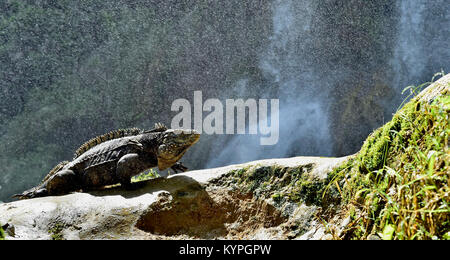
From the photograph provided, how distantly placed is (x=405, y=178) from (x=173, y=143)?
6.70 ft

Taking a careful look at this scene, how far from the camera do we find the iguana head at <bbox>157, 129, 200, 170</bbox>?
3.64 meters

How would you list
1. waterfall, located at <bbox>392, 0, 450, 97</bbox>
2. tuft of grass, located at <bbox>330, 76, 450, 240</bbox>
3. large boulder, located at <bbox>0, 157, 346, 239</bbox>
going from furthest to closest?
waterfall, located at <bbox>392, 0, 450, 97</bbox>, large boulder, located at <bbox>0, 157, 346, 239</bbox>, tuft of grass, located at <bbox>330, 76, 450, 240</bbox>

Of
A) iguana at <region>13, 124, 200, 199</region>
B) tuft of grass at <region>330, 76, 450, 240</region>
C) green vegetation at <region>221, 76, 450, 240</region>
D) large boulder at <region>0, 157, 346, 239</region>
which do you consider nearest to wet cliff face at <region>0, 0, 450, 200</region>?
iguana at <region>13, 124, 200, 199</region>

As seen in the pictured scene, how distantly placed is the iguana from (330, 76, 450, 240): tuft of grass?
5.06ft

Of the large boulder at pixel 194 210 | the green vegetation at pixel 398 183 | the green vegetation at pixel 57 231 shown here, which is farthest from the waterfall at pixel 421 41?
the green vegetation at pixel 57 231

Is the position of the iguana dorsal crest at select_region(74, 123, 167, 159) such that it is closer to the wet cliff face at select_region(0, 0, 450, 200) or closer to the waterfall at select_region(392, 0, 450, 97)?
the wet cliff face at select_region(0, 0, 450, 200)

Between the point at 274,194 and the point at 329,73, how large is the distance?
1047cm

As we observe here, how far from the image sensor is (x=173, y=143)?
3643mm

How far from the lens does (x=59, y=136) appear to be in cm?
1225

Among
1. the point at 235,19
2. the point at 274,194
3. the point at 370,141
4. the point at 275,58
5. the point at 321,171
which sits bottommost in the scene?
the point at 274,194

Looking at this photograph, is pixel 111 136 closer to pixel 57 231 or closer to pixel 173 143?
pixel 173 143

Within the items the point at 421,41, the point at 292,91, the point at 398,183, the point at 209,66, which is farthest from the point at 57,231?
the point at 421,41
